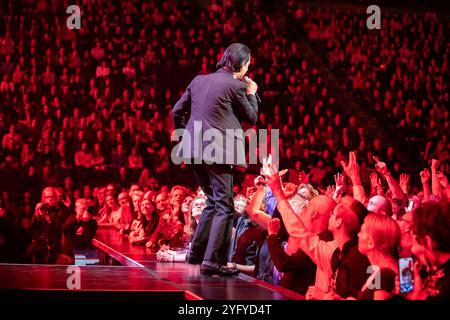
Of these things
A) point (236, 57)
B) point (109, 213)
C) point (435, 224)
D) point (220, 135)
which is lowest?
point (109, 213)

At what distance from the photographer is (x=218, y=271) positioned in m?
4.86

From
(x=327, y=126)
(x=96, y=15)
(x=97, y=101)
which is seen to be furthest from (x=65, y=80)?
(x=327, y=126)

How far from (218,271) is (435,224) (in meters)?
1.80

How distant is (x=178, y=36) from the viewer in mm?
17109

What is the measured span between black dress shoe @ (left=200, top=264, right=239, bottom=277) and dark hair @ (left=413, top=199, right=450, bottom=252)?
1676 millimetres

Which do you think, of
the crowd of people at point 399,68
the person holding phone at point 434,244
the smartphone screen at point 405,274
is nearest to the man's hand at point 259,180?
the smartphone screen at point 405,274

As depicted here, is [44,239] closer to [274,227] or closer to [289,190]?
[289,190]

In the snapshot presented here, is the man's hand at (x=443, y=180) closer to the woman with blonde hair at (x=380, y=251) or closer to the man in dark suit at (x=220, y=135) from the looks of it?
the man in dark suit at (x=220, y=135)

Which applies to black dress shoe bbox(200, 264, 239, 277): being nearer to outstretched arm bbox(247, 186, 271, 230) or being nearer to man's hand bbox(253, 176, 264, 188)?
outstretched arm bbox(247, 186, 271, 230)

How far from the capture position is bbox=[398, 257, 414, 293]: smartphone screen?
3.59 meters

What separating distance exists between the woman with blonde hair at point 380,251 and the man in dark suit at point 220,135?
1.28m

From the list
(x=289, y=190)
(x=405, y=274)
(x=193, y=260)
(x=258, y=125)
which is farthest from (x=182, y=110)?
(x=258, y=125)
